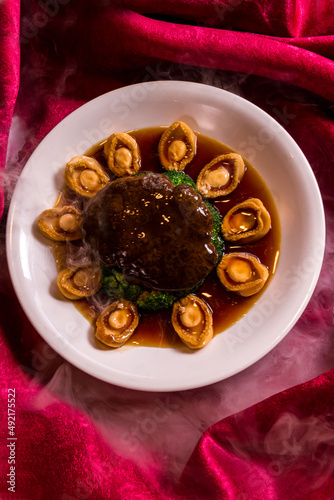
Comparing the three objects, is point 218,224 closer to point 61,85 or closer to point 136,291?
point 136,291

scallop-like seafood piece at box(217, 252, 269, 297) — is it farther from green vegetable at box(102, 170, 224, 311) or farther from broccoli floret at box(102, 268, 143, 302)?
broccoli floret at box(102, 268, 143, 302)

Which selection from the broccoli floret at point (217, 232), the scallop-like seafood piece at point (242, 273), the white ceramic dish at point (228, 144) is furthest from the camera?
the broccoli floret at point (217, 232)

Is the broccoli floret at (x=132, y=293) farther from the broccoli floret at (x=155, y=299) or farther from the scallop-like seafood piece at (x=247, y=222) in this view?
the scallop-like seafood piece at (x=247, y=222)

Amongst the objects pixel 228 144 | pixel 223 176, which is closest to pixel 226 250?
pixel 223 176

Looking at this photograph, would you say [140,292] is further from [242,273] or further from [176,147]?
[176,147]

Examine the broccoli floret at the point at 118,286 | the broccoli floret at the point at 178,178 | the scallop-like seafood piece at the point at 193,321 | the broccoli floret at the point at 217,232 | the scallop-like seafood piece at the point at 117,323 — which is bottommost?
the scallop-like seafood piece at the point at 117,323

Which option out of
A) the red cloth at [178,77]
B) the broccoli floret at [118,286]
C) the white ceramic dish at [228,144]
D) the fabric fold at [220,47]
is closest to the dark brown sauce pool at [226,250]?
the white ceramic dish at [228,144]

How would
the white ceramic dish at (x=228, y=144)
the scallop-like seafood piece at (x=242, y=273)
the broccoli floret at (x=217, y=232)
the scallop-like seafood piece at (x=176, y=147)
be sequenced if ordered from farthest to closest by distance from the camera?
the scallop-like seafood piece at (x=176, y=147), the broccoli floret at (x=217, y=232), the scallop-like seafood piece at (x=242, y=273), the white ceramic dish at (x=228, y=144)

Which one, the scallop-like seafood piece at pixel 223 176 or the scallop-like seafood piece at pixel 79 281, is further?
the scallop-like seafood piece at pixel 223 176
